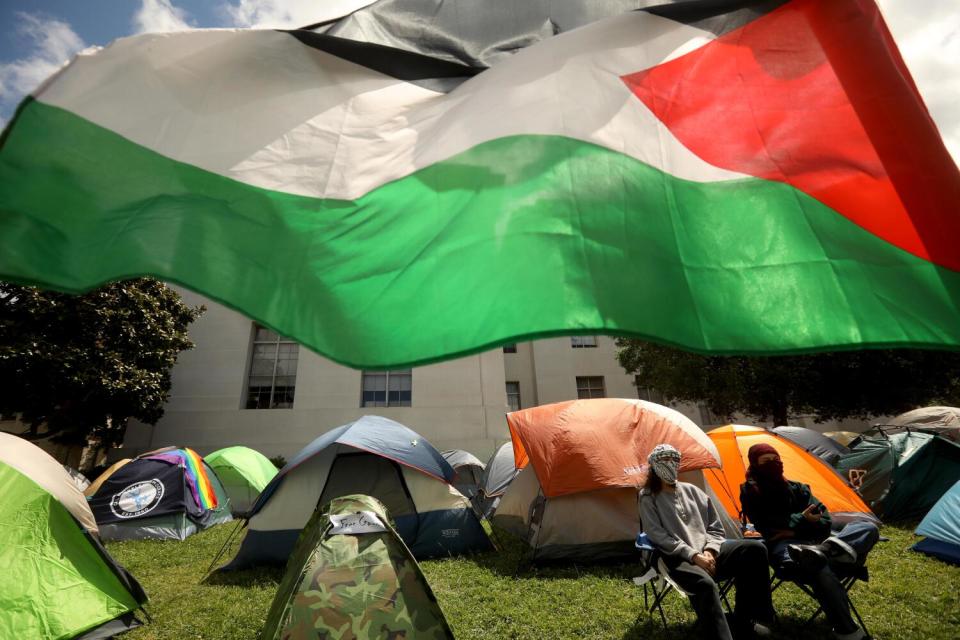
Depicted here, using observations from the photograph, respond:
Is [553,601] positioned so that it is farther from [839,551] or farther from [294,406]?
[294,406]

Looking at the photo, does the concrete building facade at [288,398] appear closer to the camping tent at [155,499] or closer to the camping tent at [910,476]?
the camping tent at [155,499]

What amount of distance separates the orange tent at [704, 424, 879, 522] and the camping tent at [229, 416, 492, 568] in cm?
375

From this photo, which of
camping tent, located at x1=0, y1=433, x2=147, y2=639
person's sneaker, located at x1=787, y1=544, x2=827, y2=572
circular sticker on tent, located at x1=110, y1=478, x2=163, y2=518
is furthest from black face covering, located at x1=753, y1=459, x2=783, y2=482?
circular sticker on tent, located at x1=110, y1=478, x2=163, y2=518

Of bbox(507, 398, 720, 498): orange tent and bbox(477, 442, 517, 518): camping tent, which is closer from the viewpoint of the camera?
bbox(507, 398, 720, 498): orange tent

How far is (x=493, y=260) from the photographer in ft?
6.03

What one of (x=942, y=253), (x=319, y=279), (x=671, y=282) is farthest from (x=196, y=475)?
(x=942, y=253)

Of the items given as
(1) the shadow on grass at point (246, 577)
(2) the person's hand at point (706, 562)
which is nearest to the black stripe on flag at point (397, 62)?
(2) the person's hand at point (706, 562)

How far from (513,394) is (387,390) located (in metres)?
7.20

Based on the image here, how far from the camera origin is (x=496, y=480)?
1100cm

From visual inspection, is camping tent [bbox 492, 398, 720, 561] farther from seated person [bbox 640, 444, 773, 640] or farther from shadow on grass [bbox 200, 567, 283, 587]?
shadow on grass [bbox 200, 567, 283, 587]

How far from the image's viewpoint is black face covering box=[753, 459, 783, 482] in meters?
4.68

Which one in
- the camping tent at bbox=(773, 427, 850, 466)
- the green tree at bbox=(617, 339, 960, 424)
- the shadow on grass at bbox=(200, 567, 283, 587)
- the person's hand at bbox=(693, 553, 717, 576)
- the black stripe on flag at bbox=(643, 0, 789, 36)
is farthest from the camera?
the green tree at bbox=(617, 339, 960, 424)

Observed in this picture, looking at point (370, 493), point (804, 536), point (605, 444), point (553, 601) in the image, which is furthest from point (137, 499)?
point (804, 536)

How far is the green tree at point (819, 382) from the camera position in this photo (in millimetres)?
17422
